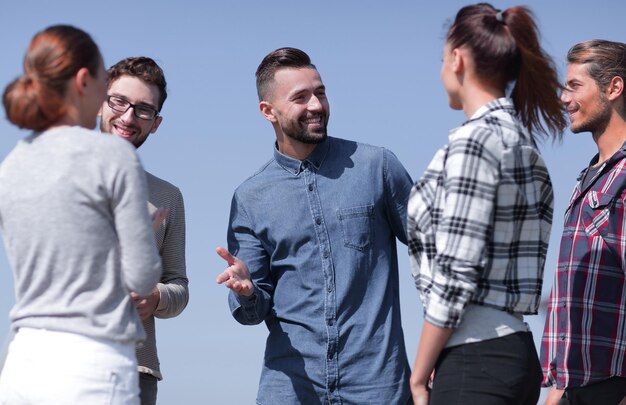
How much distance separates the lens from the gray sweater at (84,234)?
3.05m

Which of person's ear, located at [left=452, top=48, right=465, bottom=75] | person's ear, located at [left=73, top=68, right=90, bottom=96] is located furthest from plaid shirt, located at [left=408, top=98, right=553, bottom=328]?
person's ear, located at [left=73, top=68, right=90, bottom=96]

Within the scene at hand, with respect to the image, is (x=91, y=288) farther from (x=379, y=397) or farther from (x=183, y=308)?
(x=379, y=397)

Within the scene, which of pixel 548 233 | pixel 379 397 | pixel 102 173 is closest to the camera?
pixel 102 173

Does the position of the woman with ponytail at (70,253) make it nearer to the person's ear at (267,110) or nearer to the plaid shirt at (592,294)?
the person's ear at (267,110)

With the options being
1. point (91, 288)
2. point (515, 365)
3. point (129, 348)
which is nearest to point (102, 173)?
point (91, 288)

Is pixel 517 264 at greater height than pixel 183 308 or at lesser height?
greater

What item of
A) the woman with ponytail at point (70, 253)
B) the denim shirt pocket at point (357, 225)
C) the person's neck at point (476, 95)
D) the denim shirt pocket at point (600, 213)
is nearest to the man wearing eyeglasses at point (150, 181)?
the denim shirt pocket at point (357, 225)

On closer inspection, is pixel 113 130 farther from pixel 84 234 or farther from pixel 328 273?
pixel 84 234

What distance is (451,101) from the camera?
11.3 ft

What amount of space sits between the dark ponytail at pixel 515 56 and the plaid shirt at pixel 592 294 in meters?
1.31

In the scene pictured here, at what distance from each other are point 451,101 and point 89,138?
4.46 feet

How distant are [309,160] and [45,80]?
2082mm

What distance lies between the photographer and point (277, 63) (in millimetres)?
5305

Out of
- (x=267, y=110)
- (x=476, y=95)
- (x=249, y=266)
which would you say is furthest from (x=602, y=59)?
(x=249, y=266)
